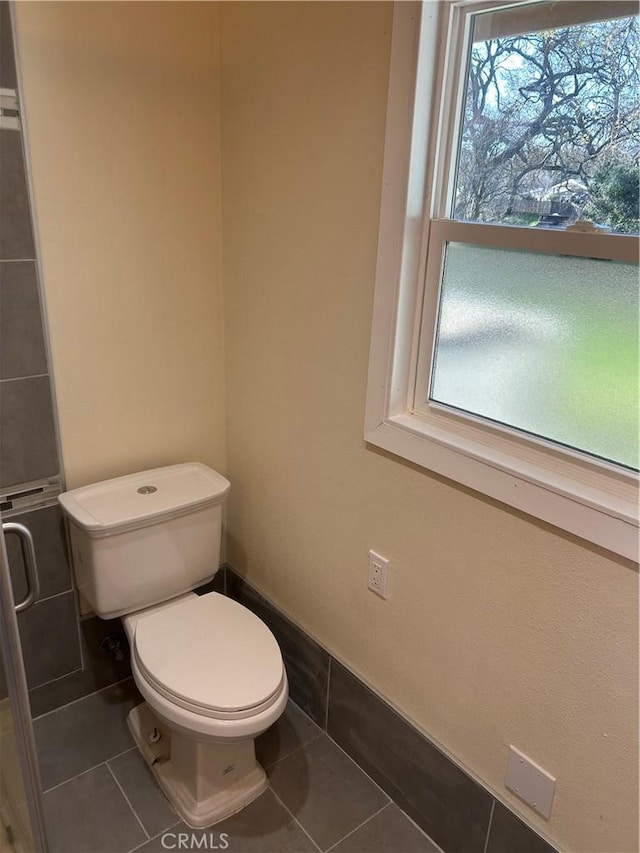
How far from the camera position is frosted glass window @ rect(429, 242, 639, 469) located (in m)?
1.23

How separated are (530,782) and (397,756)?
0.43 m

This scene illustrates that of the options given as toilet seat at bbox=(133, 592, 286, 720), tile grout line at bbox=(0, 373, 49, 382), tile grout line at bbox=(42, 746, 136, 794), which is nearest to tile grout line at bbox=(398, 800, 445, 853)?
Answer: toilet seat at bbox=(133, 592, 286, 720)

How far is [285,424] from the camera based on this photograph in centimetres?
193

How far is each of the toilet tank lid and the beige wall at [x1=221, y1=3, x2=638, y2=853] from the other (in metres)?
0.18

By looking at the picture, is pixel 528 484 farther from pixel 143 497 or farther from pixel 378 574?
pixel 143 497

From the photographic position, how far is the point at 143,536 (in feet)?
6.06

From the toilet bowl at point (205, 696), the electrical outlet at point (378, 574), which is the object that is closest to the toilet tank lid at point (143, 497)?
the toilet bowl at point (205, 696)

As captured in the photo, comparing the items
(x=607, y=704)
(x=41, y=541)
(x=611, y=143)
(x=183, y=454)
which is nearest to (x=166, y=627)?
(x=41, y=541)

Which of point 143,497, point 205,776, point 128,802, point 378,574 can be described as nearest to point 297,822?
point 205,776

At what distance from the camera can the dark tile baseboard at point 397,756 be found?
155 centimetres

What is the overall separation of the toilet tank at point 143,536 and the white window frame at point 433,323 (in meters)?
0.61

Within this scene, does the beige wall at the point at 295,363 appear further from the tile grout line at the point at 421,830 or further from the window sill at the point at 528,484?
the tile grout line at the point at 421,830

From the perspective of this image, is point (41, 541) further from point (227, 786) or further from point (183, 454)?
point (227, 786)

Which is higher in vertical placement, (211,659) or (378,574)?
(378,574)
